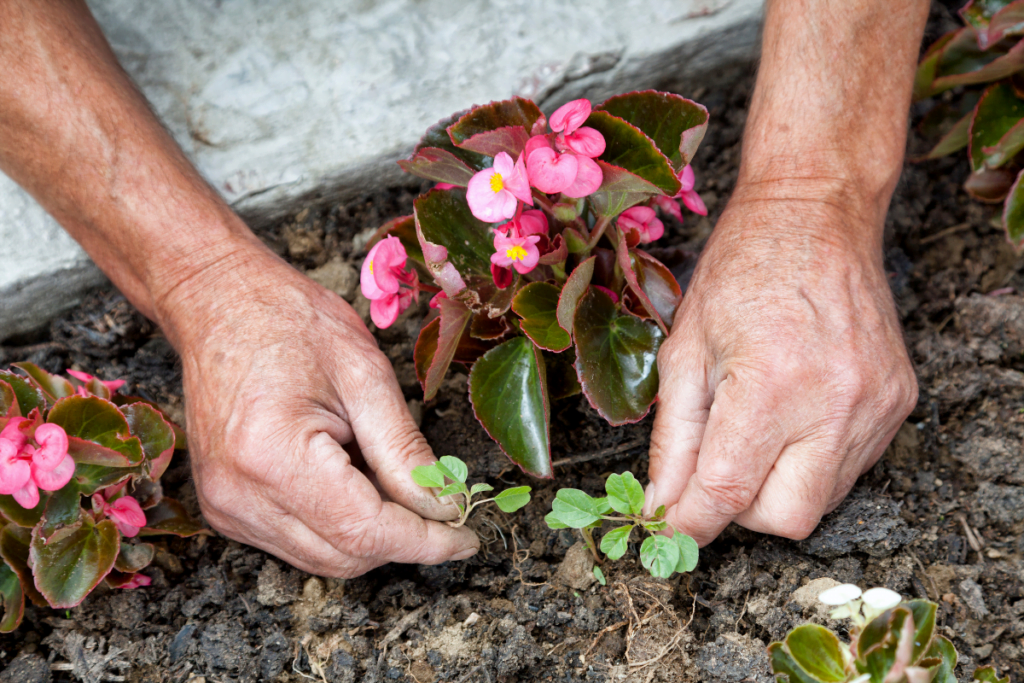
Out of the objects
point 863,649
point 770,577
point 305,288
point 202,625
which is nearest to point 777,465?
point 770,577

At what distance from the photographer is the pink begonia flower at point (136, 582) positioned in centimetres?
120

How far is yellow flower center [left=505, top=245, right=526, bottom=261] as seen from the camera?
0.95m

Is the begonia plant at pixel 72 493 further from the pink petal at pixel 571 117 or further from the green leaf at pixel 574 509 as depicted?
the pink petal at pixel 571 117

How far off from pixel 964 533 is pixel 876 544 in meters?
0.20

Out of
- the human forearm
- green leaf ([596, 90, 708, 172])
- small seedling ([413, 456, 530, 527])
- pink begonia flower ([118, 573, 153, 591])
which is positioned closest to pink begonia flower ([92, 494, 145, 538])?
pink begonia flower ([118, 573, 153, 591])

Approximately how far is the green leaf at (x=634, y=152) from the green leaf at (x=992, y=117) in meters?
0.78

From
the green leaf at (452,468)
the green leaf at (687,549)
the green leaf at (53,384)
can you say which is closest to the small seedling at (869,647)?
the green leaf at (687,549)

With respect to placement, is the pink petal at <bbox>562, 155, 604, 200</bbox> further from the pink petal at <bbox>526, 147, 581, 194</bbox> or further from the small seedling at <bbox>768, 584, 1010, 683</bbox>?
the small seedling at <bbox>768, 584, 1010, 683</bbox>

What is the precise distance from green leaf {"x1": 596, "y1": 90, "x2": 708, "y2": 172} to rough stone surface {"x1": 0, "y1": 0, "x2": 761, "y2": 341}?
56 centimetres

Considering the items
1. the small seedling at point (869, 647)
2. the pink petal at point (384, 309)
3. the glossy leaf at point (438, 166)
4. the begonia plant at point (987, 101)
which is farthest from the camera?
the begonia plant at point (987, 101)

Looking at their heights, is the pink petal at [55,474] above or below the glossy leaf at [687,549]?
above

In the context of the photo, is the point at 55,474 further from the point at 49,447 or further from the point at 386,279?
the point at 386,279

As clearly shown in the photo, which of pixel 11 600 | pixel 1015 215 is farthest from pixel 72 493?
pixel 1015 215

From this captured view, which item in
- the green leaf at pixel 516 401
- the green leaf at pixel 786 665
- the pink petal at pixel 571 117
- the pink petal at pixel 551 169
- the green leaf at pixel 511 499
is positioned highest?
the pink petal at pixel 571 117
